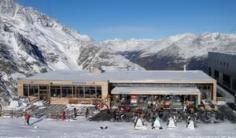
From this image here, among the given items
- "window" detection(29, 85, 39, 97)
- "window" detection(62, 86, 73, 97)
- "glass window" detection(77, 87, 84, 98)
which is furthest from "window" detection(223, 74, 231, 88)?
"window" detection(29, 85, 39, 97)

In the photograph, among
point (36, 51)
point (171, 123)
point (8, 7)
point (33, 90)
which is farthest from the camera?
point (8, 7)

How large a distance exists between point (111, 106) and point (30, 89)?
11.2 meters

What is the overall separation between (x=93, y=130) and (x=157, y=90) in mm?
14211

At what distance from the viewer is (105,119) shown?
4259 cm

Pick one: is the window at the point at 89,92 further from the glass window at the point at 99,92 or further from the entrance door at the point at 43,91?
the entrance door at the point at 43,91

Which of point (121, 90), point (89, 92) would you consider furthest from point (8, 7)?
point (121, 90)

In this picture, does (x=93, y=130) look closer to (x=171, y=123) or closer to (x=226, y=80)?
(x=171, y=123)

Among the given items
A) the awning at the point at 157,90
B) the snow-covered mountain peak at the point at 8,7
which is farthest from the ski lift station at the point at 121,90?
the snow-covered mountain peak at the point at 8,7

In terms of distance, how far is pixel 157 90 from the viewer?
49.5m

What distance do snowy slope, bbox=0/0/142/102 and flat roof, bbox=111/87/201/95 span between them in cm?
4106

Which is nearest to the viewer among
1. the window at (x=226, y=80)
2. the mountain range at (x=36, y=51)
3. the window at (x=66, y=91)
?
the window at (x=66, y=91)

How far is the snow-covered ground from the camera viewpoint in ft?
115

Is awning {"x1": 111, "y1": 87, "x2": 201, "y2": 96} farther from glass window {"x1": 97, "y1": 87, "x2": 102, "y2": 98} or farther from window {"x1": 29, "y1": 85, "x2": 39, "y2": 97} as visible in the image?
window {"x1": 29, "y1": 85, "x2": 39, "y2": 97}

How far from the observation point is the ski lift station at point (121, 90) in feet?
160
